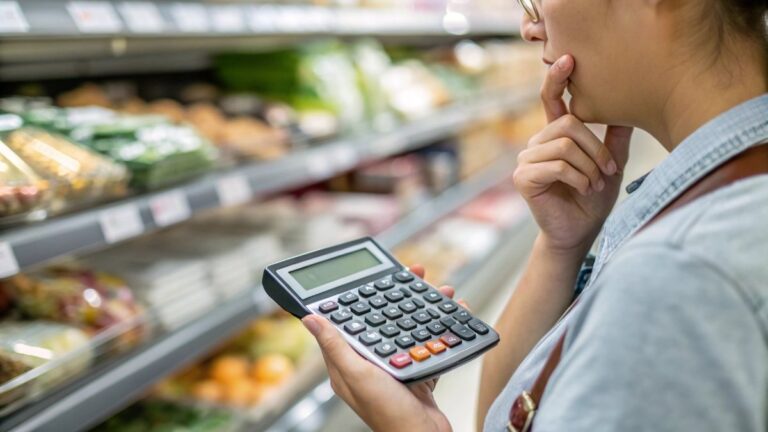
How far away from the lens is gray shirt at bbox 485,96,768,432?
571 mm

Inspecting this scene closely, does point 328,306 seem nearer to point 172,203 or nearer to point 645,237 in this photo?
point 645,237

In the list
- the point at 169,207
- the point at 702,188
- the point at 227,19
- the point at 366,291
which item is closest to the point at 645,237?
the point at 702,188

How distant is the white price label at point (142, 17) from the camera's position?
1.38 metres

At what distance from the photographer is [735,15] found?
733mm

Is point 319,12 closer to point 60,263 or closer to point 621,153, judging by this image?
point 60,263

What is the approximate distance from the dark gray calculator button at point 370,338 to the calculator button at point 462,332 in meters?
0.11

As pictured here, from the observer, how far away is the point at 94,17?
51.3 inches

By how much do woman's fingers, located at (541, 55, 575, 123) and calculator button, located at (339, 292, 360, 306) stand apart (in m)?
0.39

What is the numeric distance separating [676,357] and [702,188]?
184 mm

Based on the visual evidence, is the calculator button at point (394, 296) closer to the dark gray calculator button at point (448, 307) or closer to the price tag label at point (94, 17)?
the dark gray calculator button at point (448, 307)

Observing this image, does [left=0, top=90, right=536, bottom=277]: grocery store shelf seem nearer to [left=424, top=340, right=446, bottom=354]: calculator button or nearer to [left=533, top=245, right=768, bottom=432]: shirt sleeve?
[left=424, top=340, right=446, bottom=354]: calculator button

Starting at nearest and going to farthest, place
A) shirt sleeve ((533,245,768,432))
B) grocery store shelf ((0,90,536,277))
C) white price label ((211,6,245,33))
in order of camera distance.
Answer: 1. shirt sleeve ((533,245,768,432))
2. grocery store shelf ((0,90,536,277))
3. white price label ((211,6,245,33))

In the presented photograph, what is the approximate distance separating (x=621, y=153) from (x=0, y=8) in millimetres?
1041

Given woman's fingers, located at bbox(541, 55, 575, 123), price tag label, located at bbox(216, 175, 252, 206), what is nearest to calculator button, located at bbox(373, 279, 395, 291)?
woman's fingers, located at bbox(541, 55, 575, 123)
